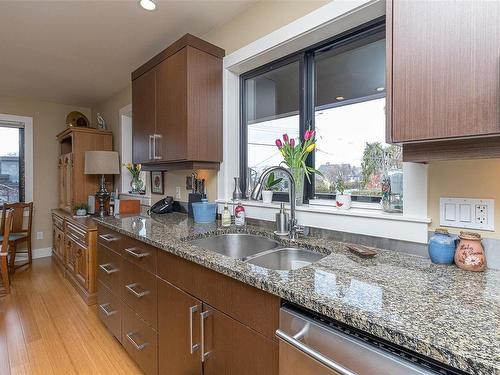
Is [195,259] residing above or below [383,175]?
below

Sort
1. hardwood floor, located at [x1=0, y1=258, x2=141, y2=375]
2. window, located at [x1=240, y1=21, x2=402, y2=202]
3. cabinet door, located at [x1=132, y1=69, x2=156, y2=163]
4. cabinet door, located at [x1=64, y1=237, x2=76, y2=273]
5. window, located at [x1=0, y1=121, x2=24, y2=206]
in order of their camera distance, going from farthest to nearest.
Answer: window, located at [x1=0, y1=121, x2=24, y2=206], cabinet door, located at [x1=64, y1=237, x2=76, y2=273], cabinet door, located at [x1=132, y1=69, x2=156, y2=163], hardwood floor, located at [x1=0, y1=258, x2=141, y2=375], window, located at [x1=240, y1=21, x2=402, y2=202]

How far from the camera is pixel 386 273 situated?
916 mm

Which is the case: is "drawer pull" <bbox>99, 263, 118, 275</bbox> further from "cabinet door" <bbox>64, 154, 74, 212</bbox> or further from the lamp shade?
"cabinet door" <bbox>64, 154, 74, 212</bbox>

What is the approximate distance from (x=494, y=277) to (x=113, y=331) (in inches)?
87.0

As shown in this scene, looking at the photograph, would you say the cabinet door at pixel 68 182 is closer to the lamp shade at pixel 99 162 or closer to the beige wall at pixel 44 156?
the lamp shade at pixel 99 162

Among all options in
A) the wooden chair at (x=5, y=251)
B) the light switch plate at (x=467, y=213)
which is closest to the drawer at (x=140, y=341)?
the light switch plate at (x=467, y=213)

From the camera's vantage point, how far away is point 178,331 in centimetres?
126

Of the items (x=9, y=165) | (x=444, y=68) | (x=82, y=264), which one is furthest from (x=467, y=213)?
(x=9, y=165)

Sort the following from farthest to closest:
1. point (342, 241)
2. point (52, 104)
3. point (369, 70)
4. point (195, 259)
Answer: point (52, 104), point (369, 70), point (342, 241), point (195, 259)

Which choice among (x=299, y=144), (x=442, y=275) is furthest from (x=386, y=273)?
(x=299, y=144)

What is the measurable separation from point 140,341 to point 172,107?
5.13 ft

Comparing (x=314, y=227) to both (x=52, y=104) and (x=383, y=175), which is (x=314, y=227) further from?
(x=52, y=104)

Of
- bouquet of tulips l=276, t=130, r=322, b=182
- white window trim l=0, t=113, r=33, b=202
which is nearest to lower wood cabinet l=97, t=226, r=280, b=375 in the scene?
bouquet of tulips l=276, t=130, r=322, b=182

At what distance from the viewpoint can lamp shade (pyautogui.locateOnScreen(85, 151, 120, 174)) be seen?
131 inches
